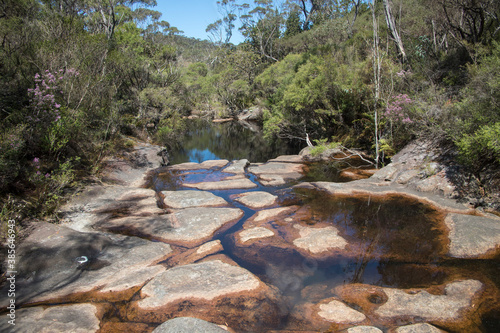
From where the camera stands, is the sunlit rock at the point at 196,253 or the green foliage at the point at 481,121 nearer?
the sunlit rock at the point at 196,253

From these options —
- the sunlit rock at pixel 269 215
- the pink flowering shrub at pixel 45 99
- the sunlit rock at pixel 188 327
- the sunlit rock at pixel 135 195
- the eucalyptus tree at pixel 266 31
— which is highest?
the eucalyptus tree at pixel 266 31

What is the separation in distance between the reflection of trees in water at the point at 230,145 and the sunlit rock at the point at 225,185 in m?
8.58

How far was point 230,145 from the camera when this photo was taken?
28.2m

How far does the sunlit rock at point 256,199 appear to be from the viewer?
1033 centimetres

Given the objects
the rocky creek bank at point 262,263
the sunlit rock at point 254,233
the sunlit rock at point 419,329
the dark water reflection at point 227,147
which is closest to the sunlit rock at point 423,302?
the rocky creek bank at point 262,263

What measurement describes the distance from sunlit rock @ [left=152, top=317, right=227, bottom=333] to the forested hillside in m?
Answer: 5.00

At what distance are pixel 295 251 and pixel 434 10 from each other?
1840 cm

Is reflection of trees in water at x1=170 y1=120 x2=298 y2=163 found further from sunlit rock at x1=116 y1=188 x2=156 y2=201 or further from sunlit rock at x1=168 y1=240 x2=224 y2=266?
sunlit rock at x1=168 y1=240 x2=224 y2=266

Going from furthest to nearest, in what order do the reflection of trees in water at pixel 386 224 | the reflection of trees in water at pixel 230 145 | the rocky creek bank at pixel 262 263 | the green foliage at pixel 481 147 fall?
the reflection of trees in water at pixel 230 145 → the green foliage at pixel 481 147 → the reflection of trees in water at pixel 386 224 → the rocky creek bank at pixel 262 263

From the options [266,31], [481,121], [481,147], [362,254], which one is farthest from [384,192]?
[266,31]

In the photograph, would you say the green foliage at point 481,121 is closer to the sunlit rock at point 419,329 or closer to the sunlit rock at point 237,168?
the sunlit rock at point 419,329

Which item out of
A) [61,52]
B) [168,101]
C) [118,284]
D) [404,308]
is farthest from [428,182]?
[168,101]

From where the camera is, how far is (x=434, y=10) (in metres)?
17.3

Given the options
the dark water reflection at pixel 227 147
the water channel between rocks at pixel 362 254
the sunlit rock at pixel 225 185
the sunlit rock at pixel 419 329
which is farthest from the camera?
the dark water reflection at pixel 227 147
